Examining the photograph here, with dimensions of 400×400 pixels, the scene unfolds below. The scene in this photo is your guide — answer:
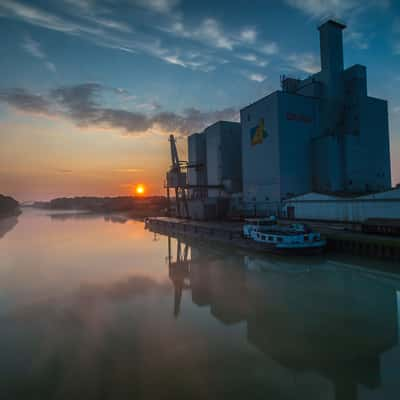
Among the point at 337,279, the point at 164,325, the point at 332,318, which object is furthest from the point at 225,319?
the point at 337,279

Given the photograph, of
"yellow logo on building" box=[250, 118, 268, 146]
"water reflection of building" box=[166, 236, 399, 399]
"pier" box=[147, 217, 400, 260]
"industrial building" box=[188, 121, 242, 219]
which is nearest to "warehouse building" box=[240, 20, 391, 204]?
"yellow logo on building" box=[250, 118, 268, 146]

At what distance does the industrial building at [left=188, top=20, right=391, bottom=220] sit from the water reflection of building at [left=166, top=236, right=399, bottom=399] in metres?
22.4

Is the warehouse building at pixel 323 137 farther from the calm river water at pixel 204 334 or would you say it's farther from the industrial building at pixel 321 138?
the calm river water at pixel 204 334

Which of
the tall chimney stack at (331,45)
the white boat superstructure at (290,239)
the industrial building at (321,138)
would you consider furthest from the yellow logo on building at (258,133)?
the white boat superstructure at (290,239)

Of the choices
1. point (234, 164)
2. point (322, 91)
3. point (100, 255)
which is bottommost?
point (100, 255)

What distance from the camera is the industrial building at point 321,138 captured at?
1451 inches

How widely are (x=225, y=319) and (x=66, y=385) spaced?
5.58 m

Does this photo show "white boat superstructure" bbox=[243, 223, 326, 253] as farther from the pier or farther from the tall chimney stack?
the tall chimney stack

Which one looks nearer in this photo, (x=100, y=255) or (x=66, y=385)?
(x=66, y=385)

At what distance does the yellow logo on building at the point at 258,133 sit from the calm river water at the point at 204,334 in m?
25.3

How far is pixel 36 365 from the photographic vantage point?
23.0 ft

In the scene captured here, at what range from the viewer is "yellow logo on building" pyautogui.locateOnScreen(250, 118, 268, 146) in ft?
128

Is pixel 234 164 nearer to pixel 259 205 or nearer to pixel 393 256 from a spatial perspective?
pixel 259 205

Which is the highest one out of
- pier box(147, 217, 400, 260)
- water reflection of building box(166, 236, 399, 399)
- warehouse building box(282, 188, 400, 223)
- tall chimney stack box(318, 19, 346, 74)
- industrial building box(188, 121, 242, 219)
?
tall chimney stack box(318, 19, 346, 74)
